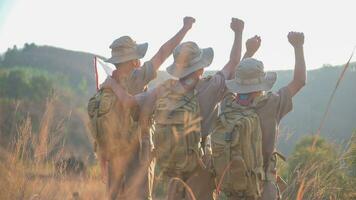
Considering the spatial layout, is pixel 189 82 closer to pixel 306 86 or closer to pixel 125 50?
pixel 125 50

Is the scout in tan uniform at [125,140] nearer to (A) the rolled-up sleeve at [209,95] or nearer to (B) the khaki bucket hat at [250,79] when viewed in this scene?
(A) the rolled-up sleeve at [209,95]

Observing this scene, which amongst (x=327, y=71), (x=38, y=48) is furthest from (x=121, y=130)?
(x=38, y=48)

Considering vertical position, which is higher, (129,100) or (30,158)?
(129,100)

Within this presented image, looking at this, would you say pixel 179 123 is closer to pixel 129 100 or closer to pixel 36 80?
pixel 129 100

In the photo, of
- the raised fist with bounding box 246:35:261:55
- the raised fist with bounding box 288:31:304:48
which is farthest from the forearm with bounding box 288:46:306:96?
the raised fist with bounding box 246:35:261:55

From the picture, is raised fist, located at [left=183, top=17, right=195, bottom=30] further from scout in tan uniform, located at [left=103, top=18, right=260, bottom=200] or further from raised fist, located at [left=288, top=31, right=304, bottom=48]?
raised fist, located at [left=288, top=31, right=304, bottom=48]

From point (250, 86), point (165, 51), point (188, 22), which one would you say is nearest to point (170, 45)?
point (165, 51)

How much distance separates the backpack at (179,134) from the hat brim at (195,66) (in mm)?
170

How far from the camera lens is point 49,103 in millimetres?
5992

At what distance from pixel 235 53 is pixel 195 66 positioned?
34cm

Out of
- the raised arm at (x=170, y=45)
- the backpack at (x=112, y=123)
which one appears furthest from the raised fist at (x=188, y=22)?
the backpack at (x=112, y=123)

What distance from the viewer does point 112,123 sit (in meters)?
5.05

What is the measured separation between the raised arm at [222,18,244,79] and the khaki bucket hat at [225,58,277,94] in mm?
309

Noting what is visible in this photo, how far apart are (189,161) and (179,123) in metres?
0.29
